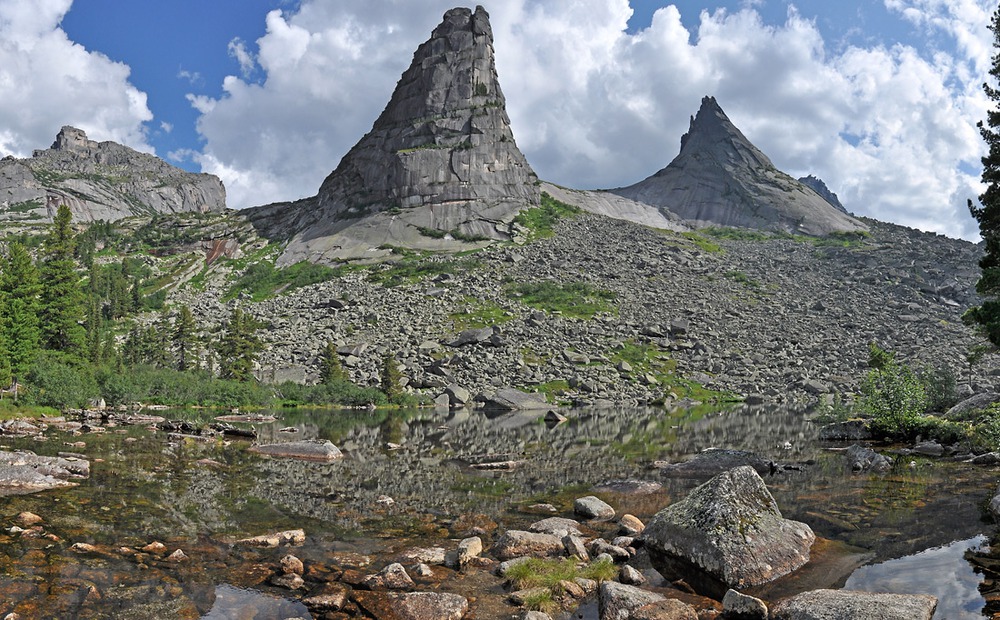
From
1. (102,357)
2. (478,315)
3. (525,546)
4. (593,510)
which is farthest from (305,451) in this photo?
(478,315)

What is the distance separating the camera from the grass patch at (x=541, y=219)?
177625 mm

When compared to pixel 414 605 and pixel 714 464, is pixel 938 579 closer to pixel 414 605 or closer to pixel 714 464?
pixel 414 605

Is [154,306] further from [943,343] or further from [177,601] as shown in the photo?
[943,343]

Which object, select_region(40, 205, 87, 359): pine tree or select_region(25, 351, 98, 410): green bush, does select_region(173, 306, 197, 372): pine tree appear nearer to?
select_region(40, 205, 87, 359): pine tree

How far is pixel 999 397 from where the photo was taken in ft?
126

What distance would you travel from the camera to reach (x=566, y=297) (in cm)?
13150

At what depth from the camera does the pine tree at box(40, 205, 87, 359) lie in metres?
59.8

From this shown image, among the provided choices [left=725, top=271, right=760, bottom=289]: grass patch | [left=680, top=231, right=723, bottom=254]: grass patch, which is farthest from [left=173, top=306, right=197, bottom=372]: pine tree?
[left=680, top=231, right=723, bottom=254]: grass patch

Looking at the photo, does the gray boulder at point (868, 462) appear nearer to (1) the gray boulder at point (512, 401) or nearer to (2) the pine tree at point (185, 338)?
(1) the gray boulder at point (512, 401)

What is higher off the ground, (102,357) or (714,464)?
(102,357)

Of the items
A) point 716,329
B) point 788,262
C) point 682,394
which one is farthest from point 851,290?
point 682,394

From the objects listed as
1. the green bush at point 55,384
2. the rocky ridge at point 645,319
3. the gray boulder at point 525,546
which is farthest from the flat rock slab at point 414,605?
the rocky ridge at point 645,319

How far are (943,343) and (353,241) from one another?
475 ft

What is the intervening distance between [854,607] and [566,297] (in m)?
122
